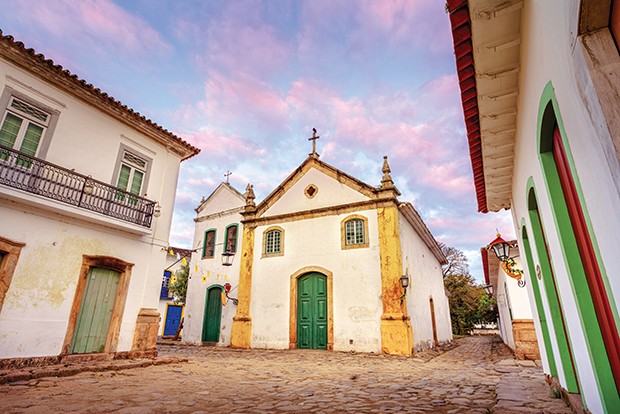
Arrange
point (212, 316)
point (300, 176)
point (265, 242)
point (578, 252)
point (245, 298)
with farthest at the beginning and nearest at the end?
point (212, 316) → point (300, 176) → point (265, 242) → point (245, 298) → point (578, 252)

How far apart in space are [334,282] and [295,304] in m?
1.91

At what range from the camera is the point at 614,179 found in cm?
149

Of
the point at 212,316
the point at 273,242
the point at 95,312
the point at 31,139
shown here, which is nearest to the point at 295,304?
the point at 273,242

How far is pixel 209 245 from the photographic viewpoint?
17781 millimetres

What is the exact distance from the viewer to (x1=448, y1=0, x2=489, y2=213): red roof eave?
284 cm

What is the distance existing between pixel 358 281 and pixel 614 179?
11.5 m

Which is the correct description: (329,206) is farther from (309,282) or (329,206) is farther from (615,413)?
(615,413)

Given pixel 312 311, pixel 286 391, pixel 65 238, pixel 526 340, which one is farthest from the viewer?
pixel 312 311

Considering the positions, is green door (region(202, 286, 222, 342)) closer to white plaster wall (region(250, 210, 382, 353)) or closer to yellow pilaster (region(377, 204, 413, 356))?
white plaster wall (region(250, 210, 382, 353))

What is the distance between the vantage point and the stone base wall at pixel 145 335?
8781mm

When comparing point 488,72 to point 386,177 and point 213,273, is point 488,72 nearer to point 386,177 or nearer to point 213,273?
point 386,177

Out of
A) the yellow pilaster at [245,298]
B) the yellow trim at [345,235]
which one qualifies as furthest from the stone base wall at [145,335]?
the yellow trim at [345,235]


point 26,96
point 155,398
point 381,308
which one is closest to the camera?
point 155,398

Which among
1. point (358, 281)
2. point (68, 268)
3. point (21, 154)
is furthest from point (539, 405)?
point (21, 154)
